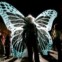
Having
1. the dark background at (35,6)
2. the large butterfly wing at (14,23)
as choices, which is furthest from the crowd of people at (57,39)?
the large butterfly wing at (14,23)

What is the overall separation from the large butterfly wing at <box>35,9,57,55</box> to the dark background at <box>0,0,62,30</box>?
86 millimetres

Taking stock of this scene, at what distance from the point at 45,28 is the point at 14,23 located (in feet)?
0.90

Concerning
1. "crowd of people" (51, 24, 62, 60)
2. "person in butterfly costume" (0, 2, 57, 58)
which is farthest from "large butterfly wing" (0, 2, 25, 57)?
"crowd of people" (51, 24, 62, 60)

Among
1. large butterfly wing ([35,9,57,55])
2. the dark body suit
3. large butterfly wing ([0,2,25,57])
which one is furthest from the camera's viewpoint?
large butterfly wing ([35,9,57,55])

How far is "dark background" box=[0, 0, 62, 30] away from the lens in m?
1.52

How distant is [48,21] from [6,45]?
16.4 inches

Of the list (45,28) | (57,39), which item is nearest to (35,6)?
(45,28)

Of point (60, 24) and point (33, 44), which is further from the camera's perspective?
point (60, 24)

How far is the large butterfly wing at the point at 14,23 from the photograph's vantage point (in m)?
1.32

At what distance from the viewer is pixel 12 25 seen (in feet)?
4.42

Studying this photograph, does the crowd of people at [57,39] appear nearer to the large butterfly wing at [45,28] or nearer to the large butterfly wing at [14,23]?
the large butterfly wing at [45,28]

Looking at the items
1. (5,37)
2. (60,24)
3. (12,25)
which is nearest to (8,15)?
(12,25)

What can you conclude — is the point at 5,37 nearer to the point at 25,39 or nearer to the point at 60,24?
the point at 25,39

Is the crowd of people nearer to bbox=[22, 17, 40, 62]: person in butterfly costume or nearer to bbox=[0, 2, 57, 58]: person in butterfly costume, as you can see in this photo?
bbox=[0, 2, 57, 58]: person in butterfly costume
